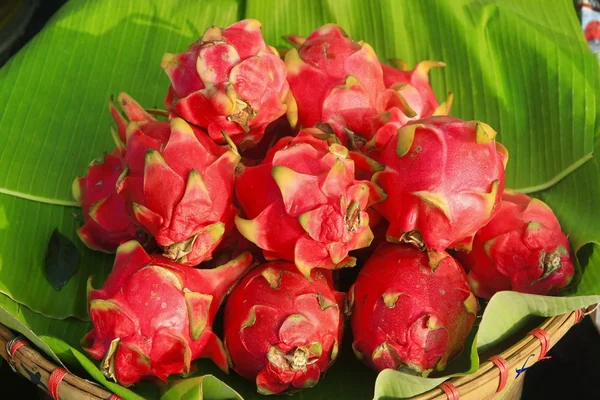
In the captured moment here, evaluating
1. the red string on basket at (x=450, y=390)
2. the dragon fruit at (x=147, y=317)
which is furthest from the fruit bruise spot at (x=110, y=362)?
the red string on basket at (x=450, y=390)

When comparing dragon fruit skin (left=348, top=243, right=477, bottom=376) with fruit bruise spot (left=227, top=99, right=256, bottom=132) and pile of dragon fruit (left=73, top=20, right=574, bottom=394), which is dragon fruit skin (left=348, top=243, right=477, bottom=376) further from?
fruit bruise spot (left=227, top=99, right=256, bottom=132)

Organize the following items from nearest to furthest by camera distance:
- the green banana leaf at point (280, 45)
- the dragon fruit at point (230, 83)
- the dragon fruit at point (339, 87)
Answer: the dragon fruit at point (230, 83)
the dragon fruit at point (339, 87)
the green banana leaf at point (280, 45)

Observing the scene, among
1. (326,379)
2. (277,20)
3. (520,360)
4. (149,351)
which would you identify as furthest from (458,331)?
(277,20)

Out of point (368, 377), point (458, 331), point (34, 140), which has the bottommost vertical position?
point (368, 377)

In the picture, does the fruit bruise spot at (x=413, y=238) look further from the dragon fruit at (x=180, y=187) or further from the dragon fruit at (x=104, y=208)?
the dragon fruit at (x=104, y=208)

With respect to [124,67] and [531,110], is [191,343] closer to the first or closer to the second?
[124,67]

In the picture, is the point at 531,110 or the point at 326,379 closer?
the point at 326,379

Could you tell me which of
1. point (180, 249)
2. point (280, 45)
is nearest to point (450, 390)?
point (180, 249)
